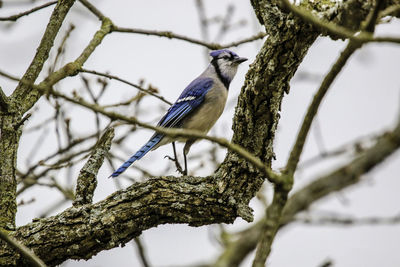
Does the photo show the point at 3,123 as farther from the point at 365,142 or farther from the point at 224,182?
the point at 365,142

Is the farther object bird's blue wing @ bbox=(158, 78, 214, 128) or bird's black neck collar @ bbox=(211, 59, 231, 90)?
bird's black neck collar @ bbox=(211, 59, 231, 90)

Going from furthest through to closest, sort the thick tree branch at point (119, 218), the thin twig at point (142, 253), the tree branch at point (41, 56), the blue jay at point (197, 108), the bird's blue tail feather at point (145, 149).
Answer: the blue jay at point (197, 108) < the thin twig at point (142, 253) < the bird's blue tail feather at point (145, 149) < the tree branch at point (41, 56) < the thick tree branch at point (119, 218)

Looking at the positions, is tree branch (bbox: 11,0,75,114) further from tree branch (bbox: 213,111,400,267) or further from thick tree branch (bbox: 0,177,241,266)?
tree branch (bbox: 213,111,400,267)

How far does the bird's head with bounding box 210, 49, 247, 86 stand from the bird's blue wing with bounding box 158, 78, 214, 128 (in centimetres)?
35

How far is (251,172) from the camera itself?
165 inches

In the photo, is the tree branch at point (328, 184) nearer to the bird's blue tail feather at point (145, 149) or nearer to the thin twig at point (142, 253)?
the bird's blue tail feather at point (145, 149)

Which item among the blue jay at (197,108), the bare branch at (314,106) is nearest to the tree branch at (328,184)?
the bare branch at (314,106)

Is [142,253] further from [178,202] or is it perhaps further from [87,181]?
[178,202]

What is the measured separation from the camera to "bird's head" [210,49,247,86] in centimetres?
694

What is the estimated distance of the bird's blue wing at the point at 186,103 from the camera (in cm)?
620

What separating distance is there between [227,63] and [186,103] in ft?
3.37

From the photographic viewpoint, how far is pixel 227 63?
705cm

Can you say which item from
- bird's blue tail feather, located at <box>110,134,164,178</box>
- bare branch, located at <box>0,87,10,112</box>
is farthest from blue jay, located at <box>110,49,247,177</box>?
bare branch, located at <box>0,87,10,112</box>

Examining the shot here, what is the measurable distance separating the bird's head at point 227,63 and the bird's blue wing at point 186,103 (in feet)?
1.16
